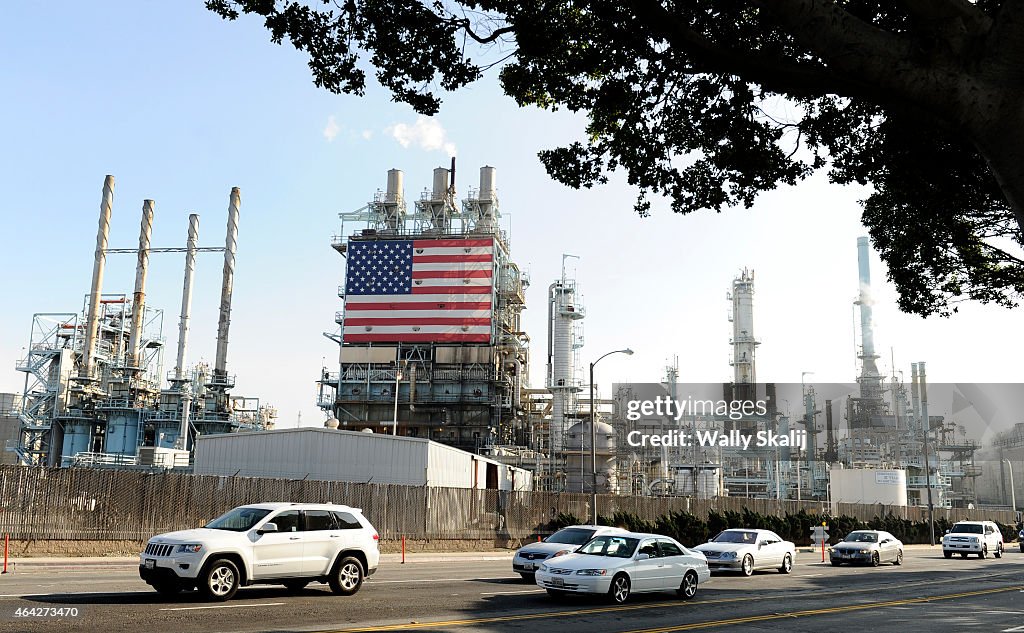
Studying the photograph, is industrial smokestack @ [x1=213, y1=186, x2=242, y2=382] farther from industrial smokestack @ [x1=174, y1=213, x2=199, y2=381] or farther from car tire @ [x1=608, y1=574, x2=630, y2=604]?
car tire @ [x1=608, y1=574, x2=630, y2=604]

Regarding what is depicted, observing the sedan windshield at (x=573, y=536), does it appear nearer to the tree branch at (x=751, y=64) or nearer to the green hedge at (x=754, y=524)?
the tree branch at (x=751, y=64)

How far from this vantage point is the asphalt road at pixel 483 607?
40.0ft

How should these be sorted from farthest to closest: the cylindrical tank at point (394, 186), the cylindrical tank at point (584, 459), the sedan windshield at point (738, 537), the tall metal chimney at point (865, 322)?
the tall metal chimney at point (865, 322) < the cylindrical tank at point (394, 186) < the cylindrical tank at point (584, 459) < the sedan windshield at point (738, 537)

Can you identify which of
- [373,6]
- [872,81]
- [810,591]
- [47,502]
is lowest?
[810,591]

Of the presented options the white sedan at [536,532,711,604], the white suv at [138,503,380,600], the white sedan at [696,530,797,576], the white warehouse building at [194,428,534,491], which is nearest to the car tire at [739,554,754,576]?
the white sedan at [696,530,797,576]

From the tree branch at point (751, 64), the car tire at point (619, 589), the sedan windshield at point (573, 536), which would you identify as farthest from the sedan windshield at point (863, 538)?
the tree branch at point (751, 64)

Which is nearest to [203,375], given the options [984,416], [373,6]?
[373,6]

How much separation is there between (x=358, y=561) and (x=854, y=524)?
45.0m

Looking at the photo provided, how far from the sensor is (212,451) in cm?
4362

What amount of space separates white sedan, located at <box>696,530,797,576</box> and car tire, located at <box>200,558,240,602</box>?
54.1 feet

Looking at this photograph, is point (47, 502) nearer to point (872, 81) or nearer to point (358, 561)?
point (358, 561)

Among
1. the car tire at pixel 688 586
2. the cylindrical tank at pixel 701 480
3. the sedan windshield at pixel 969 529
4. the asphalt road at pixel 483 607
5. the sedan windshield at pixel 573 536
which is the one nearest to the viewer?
the asphalt road at pixel 483 607

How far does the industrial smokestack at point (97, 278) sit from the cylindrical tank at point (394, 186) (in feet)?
95.6

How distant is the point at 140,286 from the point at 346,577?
3389 inches
